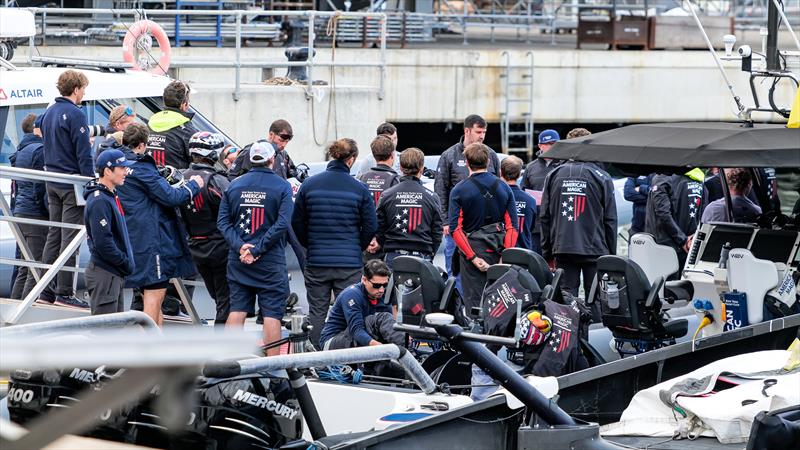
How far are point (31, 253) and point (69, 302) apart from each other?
0.51 metres

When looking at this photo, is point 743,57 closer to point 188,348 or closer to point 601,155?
point 601,155

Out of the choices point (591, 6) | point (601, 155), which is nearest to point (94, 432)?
point (601, 155)

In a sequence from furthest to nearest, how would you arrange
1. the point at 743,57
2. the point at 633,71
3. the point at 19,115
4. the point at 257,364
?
the point at 633,71, the point at 19,115, the point at 743,57, the point at 257,364

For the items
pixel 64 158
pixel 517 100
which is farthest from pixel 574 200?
pixel 517 100

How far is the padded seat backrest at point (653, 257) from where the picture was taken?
9.55m

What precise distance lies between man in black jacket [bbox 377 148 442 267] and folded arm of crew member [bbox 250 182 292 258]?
3.31 ft

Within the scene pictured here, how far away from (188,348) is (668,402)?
5.47 m

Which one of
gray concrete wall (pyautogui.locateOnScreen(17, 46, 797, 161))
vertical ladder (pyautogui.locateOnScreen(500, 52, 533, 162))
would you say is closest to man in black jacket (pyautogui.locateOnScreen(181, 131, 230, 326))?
gray concrete wall (pyautogui.locateOnScreen(17, 46, 797, 161))

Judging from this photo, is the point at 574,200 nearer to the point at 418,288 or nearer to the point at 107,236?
the point at 418,288

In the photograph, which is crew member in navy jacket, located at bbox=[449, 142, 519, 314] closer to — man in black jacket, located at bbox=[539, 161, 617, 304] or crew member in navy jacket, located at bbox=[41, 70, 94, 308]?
man in black jacket, located at bbox=[539, 161, 617, 304]

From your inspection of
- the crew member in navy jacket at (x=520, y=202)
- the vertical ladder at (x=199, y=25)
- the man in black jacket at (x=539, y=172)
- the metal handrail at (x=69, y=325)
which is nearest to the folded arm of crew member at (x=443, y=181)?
the man in black jacket at (x=539, y=172)

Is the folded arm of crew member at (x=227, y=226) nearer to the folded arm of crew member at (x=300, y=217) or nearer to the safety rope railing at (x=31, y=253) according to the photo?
the folded arm of crew member at (x=300, y=217)

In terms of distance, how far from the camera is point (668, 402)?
23.6ft

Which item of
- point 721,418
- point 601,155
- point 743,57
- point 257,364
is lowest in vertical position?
point 721,418
